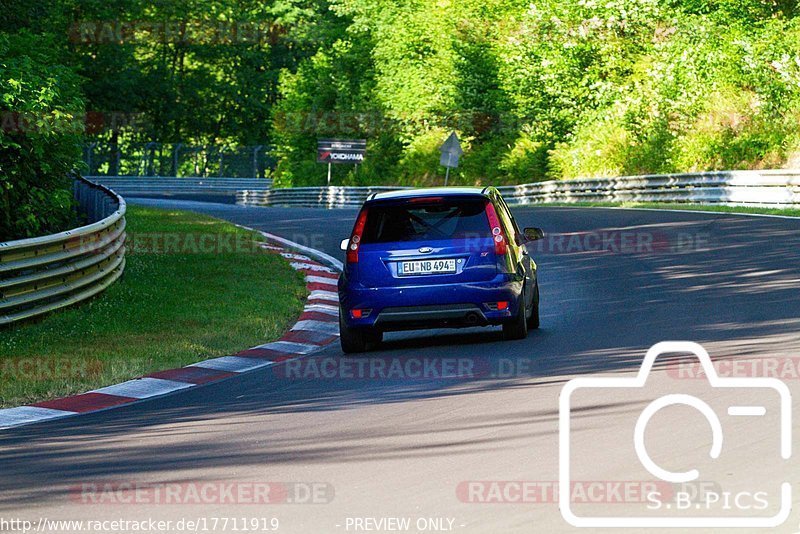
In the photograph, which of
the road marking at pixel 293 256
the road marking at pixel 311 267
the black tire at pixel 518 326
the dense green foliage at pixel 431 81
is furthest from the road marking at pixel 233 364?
the road marking at pixel 293 256

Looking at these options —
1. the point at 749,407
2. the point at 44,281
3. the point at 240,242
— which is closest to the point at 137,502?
the point at 749,407

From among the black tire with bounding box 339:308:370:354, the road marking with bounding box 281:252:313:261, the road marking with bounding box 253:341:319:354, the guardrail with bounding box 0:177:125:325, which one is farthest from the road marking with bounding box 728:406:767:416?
the road marking with bounding box 281:252:313:261

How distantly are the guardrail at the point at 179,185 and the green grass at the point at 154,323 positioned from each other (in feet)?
196

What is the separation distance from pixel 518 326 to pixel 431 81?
5724 cm

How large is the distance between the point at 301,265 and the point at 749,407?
15.5 metres

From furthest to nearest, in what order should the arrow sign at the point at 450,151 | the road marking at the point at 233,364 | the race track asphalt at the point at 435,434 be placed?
1. the arrow sign at the point at 450,151
2. the road marking at the point at 233,364
3. the race track asphalt at the point at 435,434

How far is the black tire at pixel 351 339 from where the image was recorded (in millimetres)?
14477

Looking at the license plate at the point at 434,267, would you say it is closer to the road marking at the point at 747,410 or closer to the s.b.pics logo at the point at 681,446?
the s.b.pics logo at the point at 681,446

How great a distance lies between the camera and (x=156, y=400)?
12.1 m

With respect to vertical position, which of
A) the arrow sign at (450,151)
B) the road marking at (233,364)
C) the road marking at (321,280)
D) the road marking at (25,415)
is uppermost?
the road marking at (25,415)

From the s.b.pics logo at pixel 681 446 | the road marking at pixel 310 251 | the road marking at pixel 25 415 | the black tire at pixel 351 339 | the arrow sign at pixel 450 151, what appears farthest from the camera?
the arrow sign at pixel 450 151

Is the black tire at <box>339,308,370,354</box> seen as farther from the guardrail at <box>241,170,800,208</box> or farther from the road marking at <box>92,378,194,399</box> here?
the guardrail at <box>241,170,800,208</box>

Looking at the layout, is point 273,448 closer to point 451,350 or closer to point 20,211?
point 451,350

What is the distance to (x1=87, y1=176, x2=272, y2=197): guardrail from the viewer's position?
84.5 metres
